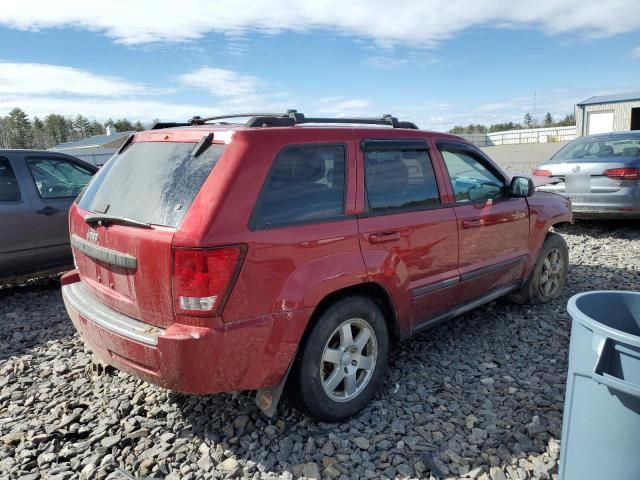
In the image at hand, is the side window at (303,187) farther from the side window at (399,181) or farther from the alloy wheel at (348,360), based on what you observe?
the alloy wheel at (348,360)

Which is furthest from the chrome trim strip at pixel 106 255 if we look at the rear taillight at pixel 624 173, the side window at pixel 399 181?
the rear taillight at pixel 624 173

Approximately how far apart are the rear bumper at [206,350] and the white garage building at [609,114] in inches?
1315

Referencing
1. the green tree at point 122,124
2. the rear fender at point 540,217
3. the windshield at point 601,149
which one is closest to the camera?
the rear fender at point 540,217

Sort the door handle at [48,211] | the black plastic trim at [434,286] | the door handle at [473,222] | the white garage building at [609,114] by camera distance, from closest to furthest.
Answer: the black plastic trim at [434,286] < the door handle at [473,222] < the door handle at [48,211] < the white garage building at [609,114]

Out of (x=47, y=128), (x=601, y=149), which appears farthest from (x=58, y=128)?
(x=601, y=149)

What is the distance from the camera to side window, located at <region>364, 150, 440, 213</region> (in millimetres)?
3154

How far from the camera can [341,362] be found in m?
2.98

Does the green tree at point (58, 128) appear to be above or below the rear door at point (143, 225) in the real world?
above

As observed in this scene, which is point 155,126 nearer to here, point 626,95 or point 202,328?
point 202,328

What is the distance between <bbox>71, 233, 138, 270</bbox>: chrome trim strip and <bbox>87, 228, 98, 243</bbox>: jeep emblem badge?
0.03 metres

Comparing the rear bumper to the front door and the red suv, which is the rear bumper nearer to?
the red suv

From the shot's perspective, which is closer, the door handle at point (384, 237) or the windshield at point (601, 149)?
the door handle at point (384, 237)

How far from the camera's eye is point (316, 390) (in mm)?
2838

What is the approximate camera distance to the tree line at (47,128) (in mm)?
75250
